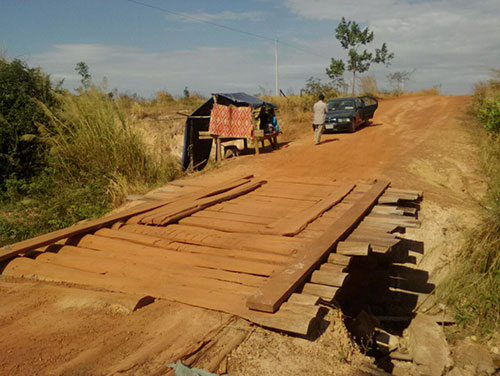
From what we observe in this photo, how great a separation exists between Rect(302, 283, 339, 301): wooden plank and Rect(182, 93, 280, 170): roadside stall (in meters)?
9.29

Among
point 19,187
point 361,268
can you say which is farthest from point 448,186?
point 19,187

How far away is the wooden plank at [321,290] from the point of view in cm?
369

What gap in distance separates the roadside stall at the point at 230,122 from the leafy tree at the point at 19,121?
443 centimetres

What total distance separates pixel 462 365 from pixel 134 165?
7.02 m

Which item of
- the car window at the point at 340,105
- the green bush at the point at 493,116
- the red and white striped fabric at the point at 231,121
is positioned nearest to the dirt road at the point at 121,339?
the red and white striped fabric at the point at 231,121

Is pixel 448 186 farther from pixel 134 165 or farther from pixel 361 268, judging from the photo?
pixel 134 165

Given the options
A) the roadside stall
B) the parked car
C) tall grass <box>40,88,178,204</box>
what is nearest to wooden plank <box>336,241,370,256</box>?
tall grass <box>40,88,178,204</box>

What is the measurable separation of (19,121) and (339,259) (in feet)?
27.0

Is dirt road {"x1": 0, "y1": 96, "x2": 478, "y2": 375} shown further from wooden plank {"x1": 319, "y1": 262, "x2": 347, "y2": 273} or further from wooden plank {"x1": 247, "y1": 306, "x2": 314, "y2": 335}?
wooden plank {"x1": 319, "y1": 262, "x2": 347, "y2": 273}

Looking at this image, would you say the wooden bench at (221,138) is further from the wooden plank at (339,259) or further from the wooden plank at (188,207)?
the wooden plank at (339,259)

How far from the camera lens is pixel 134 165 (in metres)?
9.14

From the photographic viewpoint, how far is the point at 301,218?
5598 mm

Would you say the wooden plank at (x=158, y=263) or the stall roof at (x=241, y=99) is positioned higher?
the stall roof at (x=241, y=99)

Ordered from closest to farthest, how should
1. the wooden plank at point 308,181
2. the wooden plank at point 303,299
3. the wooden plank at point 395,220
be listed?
the wooden plank at point 303,299 → the wooden plank at point 395,220 → the wooden plank at point 308,181
